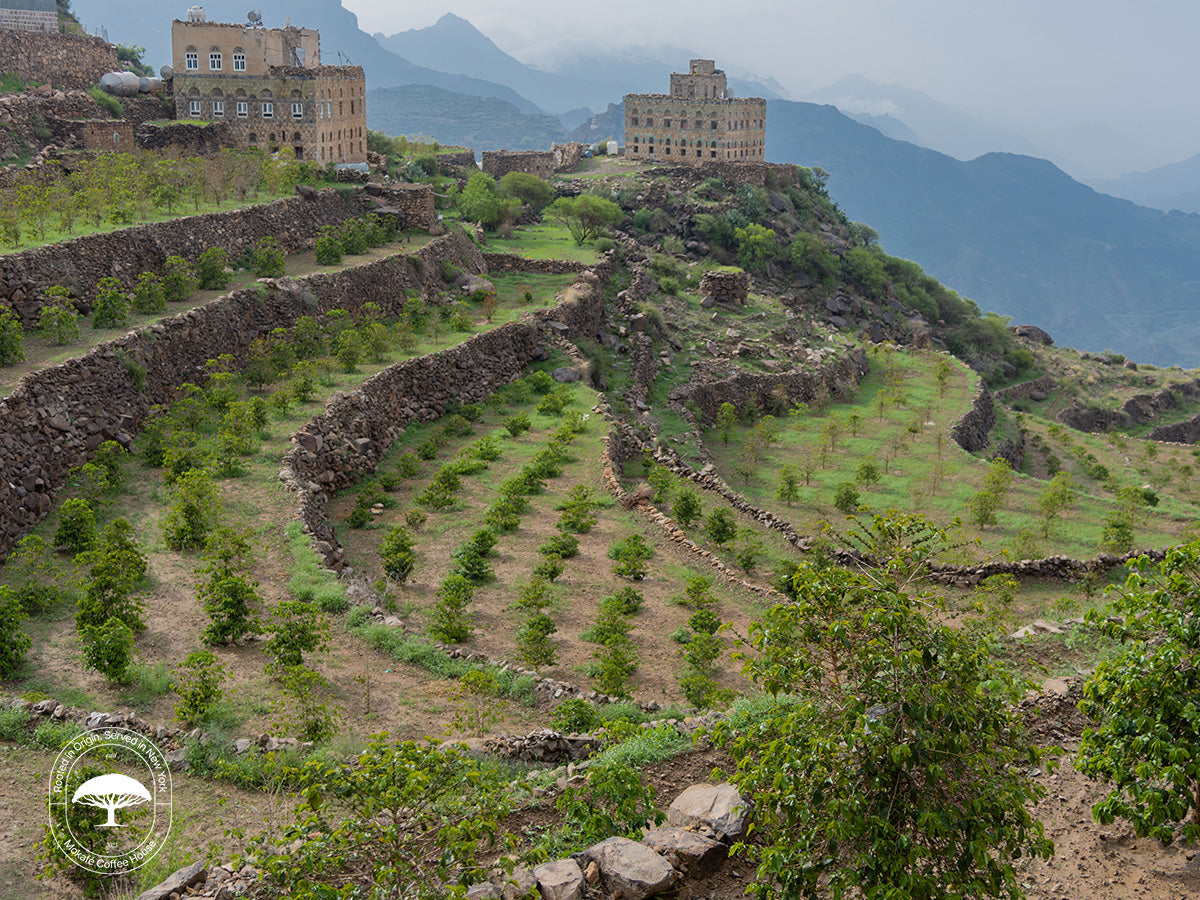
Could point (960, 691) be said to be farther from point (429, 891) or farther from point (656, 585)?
point (656, 585)

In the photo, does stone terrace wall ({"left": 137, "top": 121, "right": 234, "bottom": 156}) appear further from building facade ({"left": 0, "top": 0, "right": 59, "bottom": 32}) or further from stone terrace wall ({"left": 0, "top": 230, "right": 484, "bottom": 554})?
stone terrace wall ({"left": 0, "top": 230, "right": 484, "bottom": 554})

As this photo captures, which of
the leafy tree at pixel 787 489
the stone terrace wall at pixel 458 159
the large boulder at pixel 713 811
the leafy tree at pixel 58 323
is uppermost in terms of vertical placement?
the stone terrace wall at pixel 458 159

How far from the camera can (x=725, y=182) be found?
7562 cm

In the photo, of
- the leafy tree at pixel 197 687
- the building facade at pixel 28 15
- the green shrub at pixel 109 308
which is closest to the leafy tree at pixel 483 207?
the building facade at pixel 28 15

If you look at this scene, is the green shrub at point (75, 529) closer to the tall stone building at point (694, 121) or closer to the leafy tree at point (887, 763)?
the leafy tree at point (887, 763)

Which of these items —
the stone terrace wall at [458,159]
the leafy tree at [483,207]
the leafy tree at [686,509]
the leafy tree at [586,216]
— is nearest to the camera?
the leafy tree at [686,509]

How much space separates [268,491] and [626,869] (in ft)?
45.9

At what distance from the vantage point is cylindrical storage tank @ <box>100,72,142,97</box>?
4675 centimetres

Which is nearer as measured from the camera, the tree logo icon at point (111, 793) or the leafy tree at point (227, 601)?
the tree logo icon at point (111, 793)

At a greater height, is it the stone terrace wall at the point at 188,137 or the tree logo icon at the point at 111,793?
the stone terrace wall at the point at 188,137

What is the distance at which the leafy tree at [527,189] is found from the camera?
2411 inches

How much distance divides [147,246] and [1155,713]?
27931 millimetres

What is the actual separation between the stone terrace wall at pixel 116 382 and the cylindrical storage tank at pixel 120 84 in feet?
70.1

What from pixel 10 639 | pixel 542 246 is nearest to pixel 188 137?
pixel 542 246
